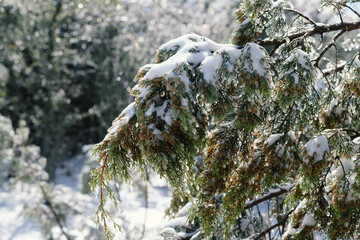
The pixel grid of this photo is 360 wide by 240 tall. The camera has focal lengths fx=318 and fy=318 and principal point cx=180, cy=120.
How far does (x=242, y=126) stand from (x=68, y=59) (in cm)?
1629

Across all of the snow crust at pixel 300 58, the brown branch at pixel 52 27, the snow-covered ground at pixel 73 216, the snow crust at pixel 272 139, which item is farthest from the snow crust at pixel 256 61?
the brown branch at pixel 52 27

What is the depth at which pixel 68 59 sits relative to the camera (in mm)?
16547

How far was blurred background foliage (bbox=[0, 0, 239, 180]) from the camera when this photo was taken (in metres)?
16.3

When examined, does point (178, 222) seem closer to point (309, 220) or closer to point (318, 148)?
point (309, 220)

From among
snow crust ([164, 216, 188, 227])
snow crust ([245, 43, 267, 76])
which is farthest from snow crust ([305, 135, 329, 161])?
snow crust ([164, 216, 188, 227])

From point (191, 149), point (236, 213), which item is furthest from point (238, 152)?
point (191, 149)

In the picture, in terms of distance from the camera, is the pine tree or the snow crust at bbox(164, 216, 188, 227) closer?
the pine tree

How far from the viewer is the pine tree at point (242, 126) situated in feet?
5.25

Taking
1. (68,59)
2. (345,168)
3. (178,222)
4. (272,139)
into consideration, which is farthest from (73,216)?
(68,59)

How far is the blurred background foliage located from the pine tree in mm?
15341

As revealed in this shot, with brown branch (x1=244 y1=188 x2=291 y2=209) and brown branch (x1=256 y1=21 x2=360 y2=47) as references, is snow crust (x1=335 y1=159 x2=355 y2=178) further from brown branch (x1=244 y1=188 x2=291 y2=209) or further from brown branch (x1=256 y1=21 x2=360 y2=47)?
brown branch (x1=256 y1=21 x2=360 y2=47)

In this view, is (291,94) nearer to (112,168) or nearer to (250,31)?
(250,31)

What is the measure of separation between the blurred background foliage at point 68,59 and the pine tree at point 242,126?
15.3 metres

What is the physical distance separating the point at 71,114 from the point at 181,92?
18.6 metres
